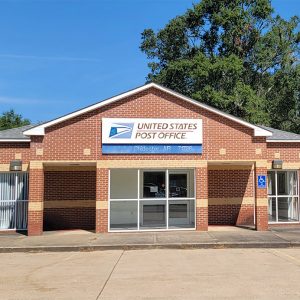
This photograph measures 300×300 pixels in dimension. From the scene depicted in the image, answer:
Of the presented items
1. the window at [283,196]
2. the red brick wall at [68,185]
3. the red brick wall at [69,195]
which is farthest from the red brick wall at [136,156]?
the window at [283,196]

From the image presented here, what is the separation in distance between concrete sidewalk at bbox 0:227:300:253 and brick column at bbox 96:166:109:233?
0.45m

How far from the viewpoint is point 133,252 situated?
43.4 feet

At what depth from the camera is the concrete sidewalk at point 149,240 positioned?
45.1 feet

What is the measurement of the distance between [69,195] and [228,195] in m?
6.60

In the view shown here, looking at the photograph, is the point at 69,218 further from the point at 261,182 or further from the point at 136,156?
the point at 261,182

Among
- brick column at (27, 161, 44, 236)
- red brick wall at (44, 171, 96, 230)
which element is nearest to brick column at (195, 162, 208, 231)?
red brick wall at (44, 171, 96, 230)

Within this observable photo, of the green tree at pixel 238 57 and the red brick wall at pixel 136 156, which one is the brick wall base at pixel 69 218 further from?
the green tree at pixel 238 57

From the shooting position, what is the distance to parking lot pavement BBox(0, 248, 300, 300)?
8.18m

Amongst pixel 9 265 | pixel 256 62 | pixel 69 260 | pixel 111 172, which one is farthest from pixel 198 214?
pixel 256 62

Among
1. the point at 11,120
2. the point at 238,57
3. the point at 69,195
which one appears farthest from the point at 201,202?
the point at 11,120

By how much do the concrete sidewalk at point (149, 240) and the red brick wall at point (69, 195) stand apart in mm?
1450

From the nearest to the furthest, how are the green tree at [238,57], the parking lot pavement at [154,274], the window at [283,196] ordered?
the parking lot pavement at [154,274] < the window at [283,196] < the green tree at [238,57]

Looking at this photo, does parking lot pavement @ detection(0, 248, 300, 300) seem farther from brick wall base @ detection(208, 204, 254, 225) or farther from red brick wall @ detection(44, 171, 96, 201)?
brick wall base @ detection(208, 204, 254, 225)

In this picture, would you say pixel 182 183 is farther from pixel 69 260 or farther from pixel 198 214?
pixel 69 260
